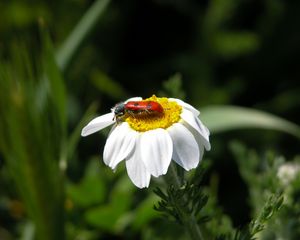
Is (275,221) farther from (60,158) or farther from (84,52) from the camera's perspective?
(84,52)

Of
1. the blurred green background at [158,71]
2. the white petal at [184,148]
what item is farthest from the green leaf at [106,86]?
the white petal at [184,148]

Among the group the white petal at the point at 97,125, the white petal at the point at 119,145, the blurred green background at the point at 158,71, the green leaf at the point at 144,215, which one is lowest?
the white petal at the point at 119,145

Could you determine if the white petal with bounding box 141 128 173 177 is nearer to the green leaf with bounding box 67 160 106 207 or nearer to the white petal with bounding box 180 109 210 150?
the white petal with bounding box 180 109 210 150

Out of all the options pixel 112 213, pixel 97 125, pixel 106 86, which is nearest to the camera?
pixel 97 125

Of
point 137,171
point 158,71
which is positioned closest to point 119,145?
point 137,171

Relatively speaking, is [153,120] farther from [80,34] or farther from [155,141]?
[80,34]

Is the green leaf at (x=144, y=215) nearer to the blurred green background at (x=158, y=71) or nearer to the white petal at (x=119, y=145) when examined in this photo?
the blurred green background at (x=158, y=71)
